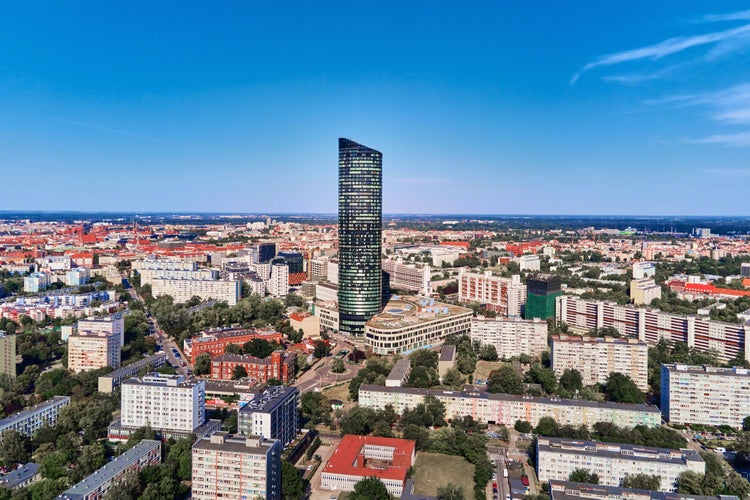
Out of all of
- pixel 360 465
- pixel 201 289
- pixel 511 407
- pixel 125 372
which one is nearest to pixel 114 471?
pixel 360 465

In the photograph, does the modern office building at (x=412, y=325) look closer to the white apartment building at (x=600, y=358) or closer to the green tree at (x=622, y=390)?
the white apartment building at (x=600, y=358)

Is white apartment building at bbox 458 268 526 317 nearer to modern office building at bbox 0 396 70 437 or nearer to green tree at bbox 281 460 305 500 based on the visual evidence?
green tree at bbox 281 460 305 500

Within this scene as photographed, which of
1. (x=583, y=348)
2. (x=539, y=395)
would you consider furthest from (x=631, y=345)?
(x=539, y=395)

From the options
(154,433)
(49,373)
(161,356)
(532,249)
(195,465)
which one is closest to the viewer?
(195,465)

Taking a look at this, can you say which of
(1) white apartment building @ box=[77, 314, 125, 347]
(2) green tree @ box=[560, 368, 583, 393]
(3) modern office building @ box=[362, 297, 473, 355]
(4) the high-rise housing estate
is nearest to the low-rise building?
(2) green tree @ box=[560, 368, 583, 393]

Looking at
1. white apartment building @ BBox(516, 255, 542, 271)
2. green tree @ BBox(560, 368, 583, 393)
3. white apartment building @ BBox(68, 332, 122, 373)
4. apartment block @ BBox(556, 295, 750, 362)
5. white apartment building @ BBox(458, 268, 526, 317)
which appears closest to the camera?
green tree @ BBox(560, 368, 583, 393)

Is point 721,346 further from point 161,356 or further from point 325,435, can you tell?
point 161,356
